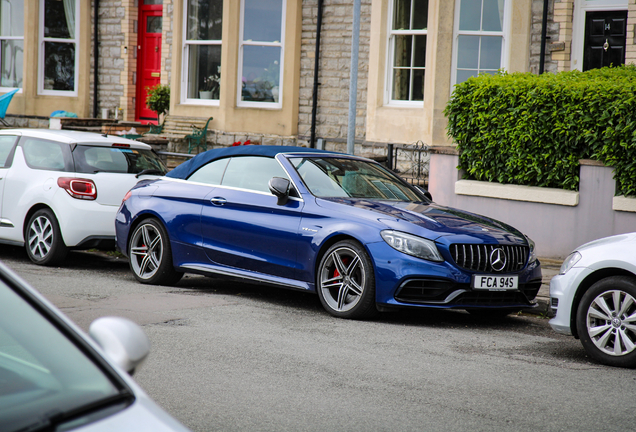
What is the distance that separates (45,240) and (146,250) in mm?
1736

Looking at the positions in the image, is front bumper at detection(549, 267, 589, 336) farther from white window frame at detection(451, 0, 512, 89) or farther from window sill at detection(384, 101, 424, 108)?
window sill at detection(384, 101, 424, 108)

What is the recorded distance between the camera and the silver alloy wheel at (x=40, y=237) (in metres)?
10.1

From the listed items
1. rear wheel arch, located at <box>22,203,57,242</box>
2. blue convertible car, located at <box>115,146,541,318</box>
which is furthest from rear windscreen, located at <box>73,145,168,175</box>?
blue convertible car, located at <box>115,146,541,318</box>

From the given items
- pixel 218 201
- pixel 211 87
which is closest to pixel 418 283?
pixel 218 201

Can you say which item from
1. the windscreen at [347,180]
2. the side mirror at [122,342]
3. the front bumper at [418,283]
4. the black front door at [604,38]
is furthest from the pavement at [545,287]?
the side mirror at [122,342]

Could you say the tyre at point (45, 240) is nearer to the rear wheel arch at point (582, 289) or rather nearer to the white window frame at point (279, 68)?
the rear wheel arch at point (582, 289)

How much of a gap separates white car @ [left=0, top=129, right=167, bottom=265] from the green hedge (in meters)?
4.53

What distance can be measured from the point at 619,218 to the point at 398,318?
446cm

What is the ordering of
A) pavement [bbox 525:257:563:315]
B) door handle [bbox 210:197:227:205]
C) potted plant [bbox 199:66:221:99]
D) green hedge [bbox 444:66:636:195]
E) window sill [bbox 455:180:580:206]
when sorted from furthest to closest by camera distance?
1. potted plant [bbox 199:66:221:99]
2. window sill [bbox 455:180:580:206]
3. green hedge [bbox 444:66:636:195]
4. door handle [bbox 210:197:227:205]
5. pavement [bbox 525:257:563:315]

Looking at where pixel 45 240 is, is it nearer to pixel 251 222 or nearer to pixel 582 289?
pixel 251 222

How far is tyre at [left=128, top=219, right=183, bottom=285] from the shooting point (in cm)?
899

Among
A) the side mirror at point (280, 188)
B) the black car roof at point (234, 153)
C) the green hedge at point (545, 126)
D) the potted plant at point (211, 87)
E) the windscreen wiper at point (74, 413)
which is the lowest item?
the windscreen wiper at point (74, 413)

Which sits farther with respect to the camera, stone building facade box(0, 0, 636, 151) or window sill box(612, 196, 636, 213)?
stone building facade box(0, 0, 636, 151)

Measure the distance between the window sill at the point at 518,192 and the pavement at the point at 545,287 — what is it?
0.81m
